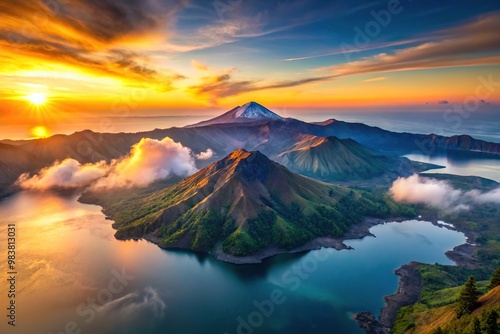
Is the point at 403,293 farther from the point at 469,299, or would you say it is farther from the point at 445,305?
the point at 469,299

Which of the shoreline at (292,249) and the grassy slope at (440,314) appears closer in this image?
the grassy slope at (440,314)

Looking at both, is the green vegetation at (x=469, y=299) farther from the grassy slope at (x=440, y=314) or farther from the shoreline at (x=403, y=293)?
the shoreline at (x=403, y=293)

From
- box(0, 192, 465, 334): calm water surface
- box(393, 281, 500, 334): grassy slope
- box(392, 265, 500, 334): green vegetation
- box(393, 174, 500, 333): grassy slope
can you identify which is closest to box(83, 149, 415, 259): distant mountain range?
box(0, 192, 465, 334): calm water surface

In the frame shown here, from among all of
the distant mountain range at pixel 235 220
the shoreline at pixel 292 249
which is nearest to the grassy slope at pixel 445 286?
the shoreline at pixel 292 249

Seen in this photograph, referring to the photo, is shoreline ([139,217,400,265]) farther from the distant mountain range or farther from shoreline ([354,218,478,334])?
shoreline ([354,218,478,334])

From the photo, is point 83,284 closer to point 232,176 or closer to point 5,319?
point 5,319

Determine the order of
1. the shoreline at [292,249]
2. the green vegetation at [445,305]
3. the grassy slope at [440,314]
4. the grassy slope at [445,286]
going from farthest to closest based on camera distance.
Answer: the shoreline at [292,249]
the grassy slope at [445,286]
the grassy slope at [440,314]
the green vegetation at [445,305]

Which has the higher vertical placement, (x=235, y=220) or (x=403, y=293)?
(x=235, y=220)

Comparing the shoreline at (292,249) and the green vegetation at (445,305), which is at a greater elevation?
the green vegetation at (445,305)

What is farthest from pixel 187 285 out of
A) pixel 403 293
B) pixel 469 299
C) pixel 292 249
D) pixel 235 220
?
pixel 469 299
